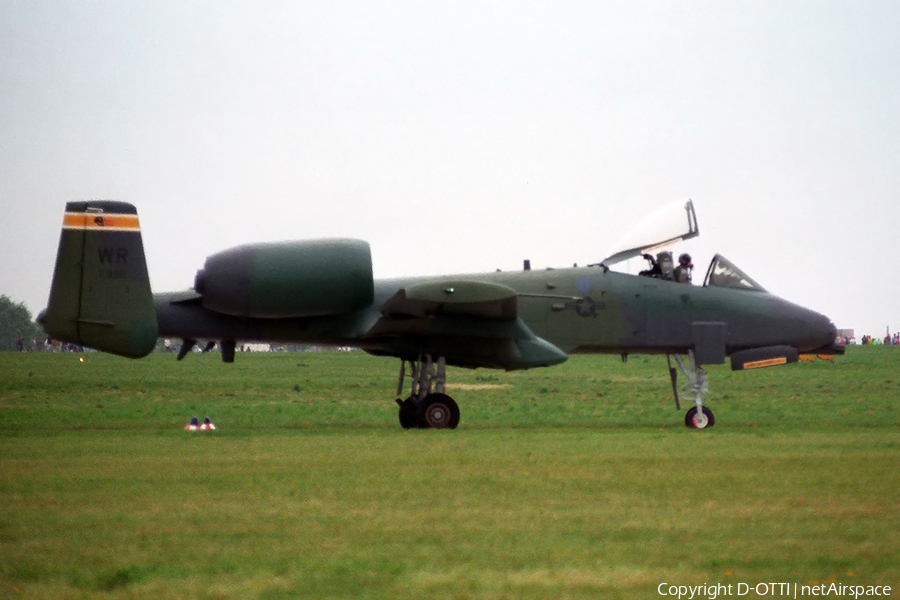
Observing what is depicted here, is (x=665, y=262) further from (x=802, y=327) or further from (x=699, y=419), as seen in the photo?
(x=699, y=419)

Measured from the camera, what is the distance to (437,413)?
21.2 metres

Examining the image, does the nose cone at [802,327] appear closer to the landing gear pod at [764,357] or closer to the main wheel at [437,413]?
the landing gear pod at [764,357]

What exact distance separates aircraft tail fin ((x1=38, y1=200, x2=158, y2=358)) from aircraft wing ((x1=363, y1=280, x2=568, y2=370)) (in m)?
4.06

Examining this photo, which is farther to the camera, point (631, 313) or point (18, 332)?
point (18, 332)

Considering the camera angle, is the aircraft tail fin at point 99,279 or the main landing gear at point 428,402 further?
the main landing gear at point 428,402

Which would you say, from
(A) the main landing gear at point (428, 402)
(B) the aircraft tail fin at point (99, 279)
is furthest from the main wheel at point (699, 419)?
(B) the aircraft tail fin at point (99, 279)

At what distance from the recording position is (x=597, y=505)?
1048 centimetres

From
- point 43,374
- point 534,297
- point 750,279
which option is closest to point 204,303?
point 534,297

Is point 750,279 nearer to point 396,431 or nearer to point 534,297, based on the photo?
point 534,297

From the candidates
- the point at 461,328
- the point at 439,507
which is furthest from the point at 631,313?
the point at 439,507

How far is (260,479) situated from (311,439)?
215 inches

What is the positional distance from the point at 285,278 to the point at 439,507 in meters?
Result: 10.7

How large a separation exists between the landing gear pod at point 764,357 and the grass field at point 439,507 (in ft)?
3.75

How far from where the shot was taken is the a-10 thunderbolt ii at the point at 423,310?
20.0 metres
